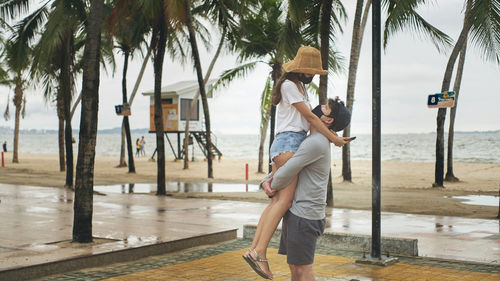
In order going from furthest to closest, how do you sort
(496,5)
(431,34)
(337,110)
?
(431,34)
(496,5)
(337,110)

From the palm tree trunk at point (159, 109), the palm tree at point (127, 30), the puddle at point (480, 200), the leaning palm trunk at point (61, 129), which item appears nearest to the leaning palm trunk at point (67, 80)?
the palm tree at point (127, 30)

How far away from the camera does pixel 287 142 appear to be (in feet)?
14.4

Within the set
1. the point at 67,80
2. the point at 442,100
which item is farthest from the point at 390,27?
the point at 67,80

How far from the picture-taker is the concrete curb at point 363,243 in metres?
6.93

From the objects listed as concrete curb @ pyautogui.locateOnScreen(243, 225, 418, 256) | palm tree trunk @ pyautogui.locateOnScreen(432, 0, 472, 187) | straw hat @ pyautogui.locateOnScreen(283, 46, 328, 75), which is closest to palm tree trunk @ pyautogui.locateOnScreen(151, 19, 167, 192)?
concrete curb @ pyautogui.locateOnScreen(243, 225, 418, 256)

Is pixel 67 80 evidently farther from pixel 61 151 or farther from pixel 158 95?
pixel 61 151

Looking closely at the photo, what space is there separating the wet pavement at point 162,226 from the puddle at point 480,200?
3.77m

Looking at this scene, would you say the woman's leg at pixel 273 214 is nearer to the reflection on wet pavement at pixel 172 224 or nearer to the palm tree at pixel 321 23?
the reflection on wet pavement at pixel 172 224

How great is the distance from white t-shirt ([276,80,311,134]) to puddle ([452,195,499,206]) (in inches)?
428

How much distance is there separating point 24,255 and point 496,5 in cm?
910

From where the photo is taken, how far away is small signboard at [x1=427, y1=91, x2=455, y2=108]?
1696 centimetres

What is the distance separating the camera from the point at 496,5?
10.9 metres

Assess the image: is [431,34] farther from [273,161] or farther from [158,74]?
[273,161]

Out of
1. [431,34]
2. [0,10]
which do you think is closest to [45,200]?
[0,10]
